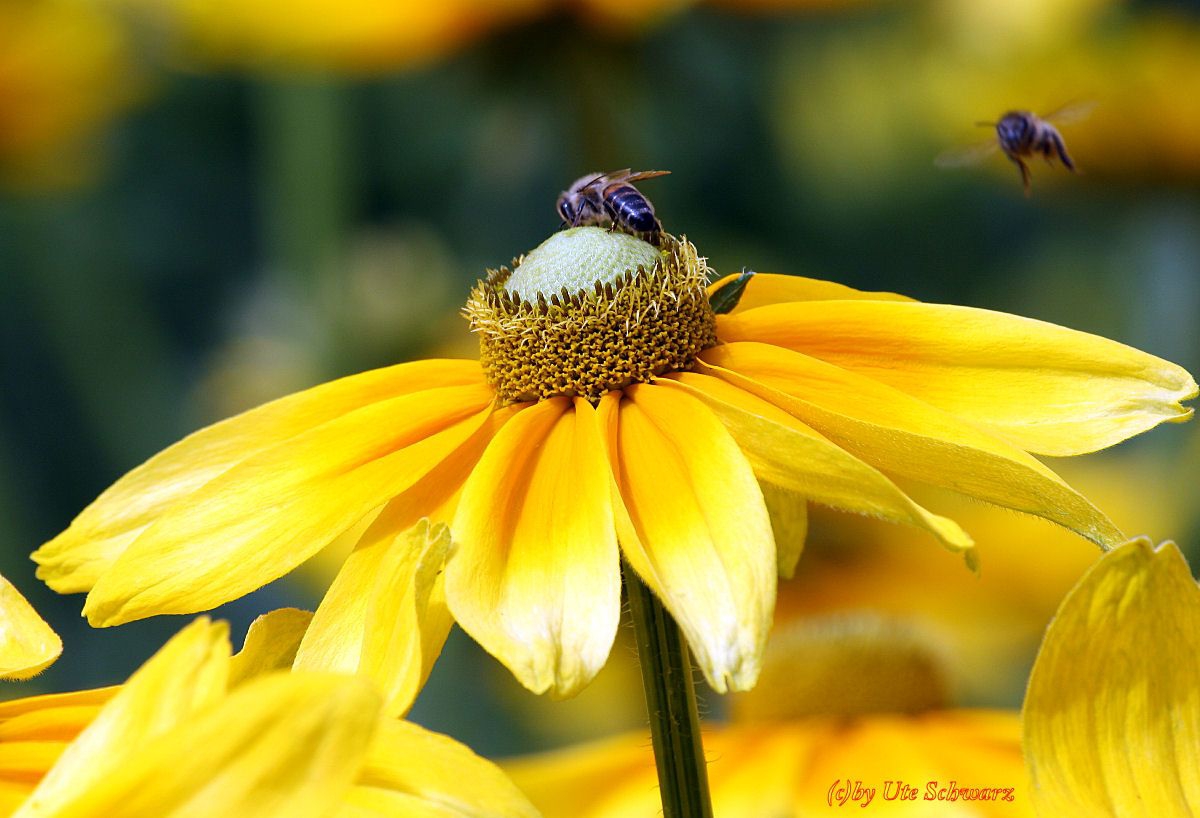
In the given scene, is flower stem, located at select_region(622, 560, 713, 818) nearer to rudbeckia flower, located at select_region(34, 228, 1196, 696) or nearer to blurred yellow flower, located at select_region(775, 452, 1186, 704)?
rudbeckia flower, located at select_region(34, 228, 1196, 696)

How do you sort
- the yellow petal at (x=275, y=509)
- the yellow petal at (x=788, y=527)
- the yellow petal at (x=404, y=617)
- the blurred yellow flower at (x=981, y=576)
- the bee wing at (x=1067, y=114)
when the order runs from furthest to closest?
the blurred yellow flower at (x=981, y=576) < the bee wing at (x=1067, y=114) < the yellow petal at (x=788, y=527) < the yellow petal at (x=275, y=509) < the yellow petal at (x=404, y=617)

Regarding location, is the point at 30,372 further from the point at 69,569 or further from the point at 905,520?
the point at 905,520

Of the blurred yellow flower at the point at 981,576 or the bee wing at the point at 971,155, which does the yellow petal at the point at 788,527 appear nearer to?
the bee wing at the point at 971,155

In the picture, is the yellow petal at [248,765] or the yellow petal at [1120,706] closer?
the yellow petal at [248,765]

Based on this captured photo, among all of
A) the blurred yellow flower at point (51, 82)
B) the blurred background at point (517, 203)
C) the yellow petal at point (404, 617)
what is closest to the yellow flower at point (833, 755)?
the blurred background at point (517, 203)

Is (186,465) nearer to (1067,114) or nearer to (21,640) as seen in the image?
(21,640)

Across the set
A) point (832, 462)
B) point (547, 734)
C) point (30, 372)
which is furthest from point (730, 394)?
point (30, 372)
